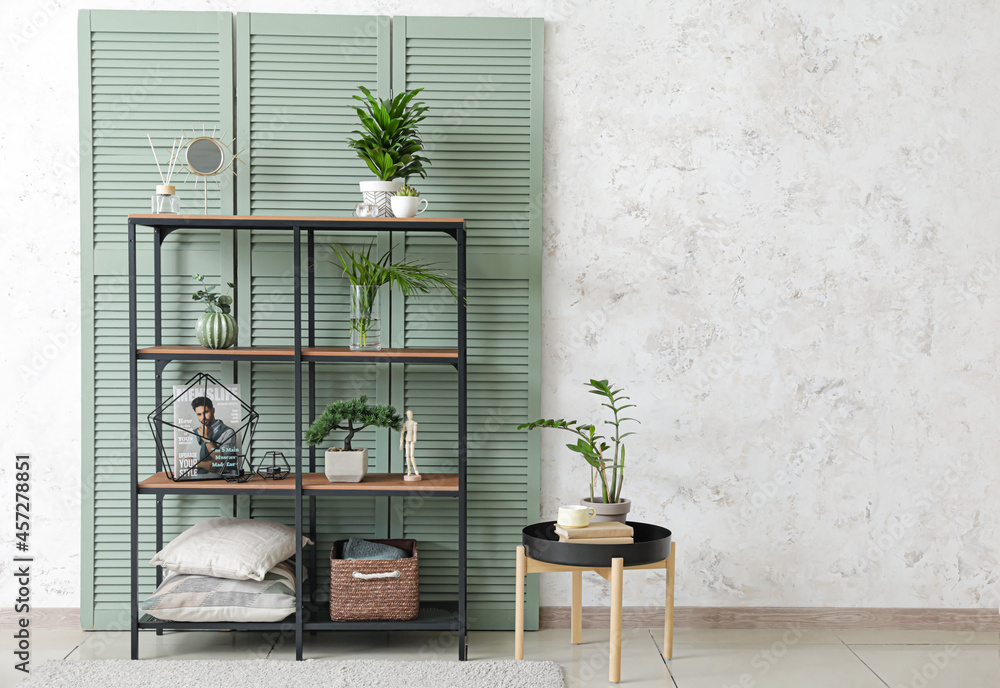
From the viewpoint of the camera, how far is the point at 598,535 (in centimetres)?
264

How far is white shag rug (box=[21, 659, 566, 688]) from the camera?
2.56 m

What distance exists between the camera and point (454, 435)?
308cm

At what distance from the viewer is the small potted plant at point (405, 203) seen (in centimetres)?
275

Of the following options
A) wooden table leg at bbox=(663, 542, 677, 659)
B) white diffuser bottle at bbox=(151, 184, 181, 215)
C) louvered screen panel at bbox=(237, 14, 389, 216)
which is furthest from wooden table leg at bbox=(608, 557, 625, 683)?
white diffuser bottle at bbox=(151, 184, 181, 215)

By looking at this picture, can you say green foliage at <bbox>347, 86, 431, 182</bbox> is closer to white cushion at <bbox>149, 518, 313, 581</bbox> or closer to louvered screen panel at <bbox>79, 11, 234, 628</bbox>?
louvered screen panel at <bbox>79, 11, 234, 628</bbox>

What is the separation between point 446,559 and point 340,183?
58.7 inches

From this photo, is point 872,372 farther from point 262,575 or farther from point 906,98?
point 262,575

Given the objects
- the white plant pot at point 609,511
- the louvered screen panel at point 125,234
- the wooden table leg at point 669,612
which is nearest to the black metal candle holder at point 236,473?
the louvered screen panel at point 125,234

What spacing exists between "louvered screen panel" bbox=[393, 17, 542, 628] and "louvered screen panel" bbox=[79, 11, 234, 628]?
74 centimetres

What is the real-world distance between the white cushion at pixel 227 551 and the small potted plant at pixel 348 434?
1.05 ft

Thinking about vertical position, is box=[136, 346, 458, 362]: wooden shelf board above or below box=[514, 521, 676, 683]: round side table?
above

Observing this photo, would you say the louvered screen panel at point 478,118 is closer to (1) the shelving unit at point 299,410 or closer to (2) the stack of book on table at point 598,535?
(1) the shelving unit at point 299,410

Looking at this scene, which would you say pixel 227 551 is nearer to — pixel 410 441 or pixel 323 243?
pixel 410 441

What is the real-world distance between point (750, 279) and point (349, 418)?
5.23 ft
